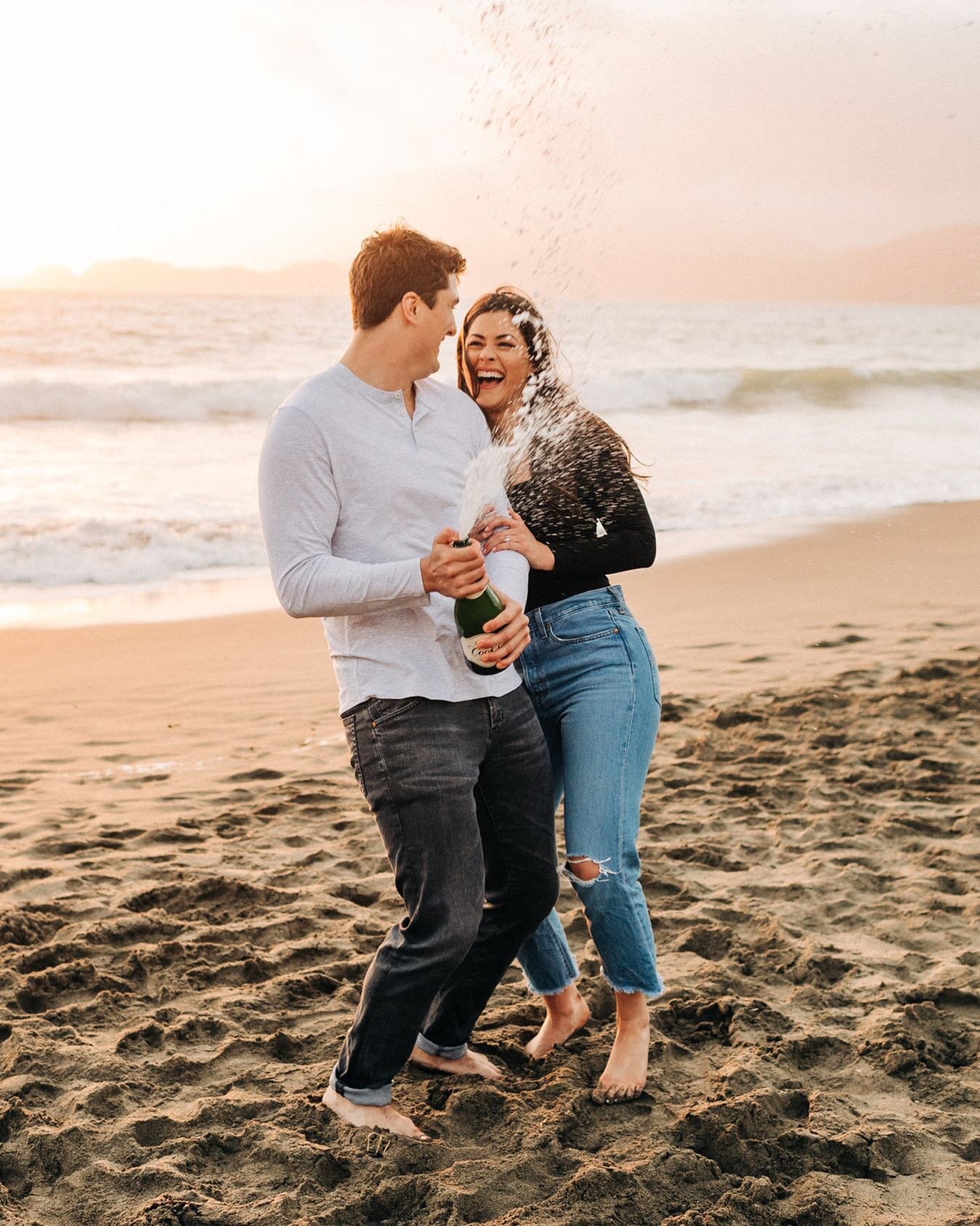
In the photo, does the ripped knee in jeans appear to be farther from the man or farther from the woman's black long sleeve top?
the woman's black long sleeve top

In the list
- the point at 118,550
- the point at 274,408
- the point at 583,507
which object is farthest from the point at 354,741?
the point at 274,408

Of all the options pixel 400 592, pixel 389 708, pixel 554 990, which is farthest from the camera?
pixel 554 990

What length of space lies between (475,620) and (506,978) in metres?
1.70

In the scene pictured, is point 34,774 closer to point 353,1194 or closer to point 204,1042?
point 204,1042

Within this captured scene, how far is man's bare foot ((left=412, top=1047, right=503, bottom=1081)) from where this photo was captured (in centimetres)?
331

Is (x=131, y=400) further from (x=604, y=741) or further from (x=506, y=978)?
(x=604, y=741)

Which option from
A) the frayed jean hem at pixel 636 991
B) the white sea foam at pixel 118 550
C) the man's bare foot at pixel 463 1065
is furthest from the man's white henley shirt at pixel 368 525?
the white sea foam at pixel 118 550

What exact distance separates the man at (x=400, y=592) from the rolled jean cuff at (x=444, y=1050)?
1.44 feet

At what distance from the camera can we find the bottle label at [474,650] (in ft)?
8.98

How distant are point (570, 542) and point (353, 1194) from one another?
5.39 feet

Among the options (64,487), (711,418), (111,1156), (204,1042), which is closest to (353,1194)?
(111,1156)

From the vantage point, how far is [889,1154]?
2.93 meters

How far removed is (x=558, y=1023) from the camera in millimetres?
3504

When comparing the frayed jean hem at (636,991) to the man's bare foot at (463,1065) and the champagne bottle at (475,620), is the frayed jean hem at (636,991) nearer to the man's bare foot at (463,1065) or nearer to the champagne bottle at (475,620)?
the man's bare foot at (463,1065)
